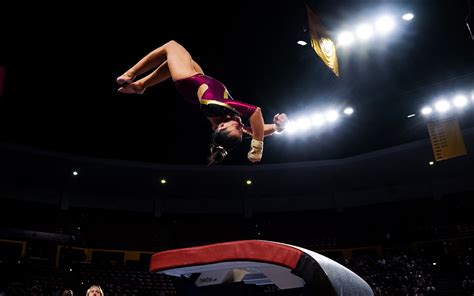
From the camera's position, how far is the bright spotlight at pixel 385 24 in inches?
375

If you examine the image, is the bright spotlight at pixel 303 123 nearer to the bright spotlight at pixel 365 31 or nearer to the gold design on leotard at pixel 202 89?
the bright spotlight at pixel 365 31

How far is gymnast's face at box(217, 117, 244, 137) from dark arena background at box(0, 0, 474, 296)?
62 cm

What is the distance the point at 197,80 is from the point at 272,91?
9395 millimetres

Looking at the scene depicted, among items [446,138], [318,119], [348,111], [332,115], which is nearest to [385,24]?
[446,138]

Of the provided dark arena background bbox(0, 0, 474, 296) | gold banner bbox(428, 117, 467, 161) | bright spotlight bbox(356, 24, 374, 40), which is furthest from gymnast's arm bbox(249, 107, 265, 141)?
gold banner bbox(428, 117, 467, 161)

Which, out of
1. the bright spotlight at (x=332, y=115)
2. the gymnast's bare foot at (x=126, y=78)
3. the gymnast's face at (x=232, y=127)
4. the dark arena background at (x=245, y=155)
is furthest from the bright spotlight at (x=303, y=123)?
the gymnast's face at (x=232, y=127)

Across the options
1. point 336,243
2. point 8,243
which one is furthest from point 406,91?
point 8,243

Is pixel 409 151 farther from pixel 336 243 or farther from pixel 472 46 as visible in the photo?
pixel 472 46

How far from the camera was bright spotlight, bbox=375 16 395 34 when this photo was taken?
375 inches

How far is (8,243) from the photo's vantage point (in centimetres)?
1942

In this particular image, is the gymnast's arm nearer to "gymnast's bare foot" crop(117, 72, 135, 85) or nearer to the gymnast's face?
the gymnast's face

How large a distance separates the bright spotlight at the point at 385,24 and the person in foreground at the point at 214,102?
7.24 m

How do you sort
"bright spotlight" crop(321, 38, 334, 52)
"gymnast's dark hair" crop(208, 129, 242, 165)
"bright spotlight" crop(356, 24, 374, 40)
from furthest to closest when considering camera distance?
"bright spotlight" crop(356, 24, 374, 40)
"bright spotlight" crop(321, 38, 334, 52)
"gymnast's dark hair" crop(208, 129, 242, 165)

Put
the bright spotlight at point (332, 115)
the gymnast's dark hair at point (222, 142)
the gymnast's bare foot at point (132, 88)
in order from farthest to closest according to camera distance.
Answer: the bright spotlight at point (332, 115) → the gymnast's bare foot at point (132, 88) → the gymnast's dark hair at point (222, 142)
